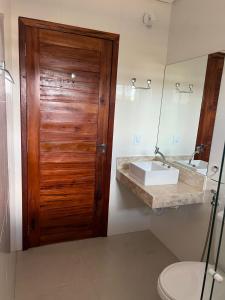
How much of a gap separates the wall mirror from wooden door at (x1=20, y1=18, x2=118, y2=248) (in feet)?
2.16

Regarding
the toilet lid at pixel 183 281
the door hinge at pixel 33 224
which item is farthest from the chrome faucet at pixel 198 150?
the door hinge at pixel 33 224

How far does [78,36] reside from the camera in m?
2.21

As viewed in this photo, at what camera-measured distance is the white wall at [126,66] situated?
6.87 feet

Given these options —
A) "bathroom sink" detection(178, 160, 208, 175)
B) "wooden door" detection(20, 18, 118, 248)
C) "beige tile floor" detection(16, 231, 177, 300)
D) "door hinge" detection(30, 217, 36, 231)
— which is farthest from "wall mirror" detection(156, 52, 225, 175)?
"door hinge" detection(30, 217, 36, 231)

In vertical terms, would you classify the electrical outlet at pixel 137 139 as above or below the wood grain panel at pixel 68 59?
below

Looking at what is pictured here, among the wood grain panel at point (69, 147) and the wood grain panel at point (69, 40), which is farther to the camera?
the wood grain panel at point (69, 147)

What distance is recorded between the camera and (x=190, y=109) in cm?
233

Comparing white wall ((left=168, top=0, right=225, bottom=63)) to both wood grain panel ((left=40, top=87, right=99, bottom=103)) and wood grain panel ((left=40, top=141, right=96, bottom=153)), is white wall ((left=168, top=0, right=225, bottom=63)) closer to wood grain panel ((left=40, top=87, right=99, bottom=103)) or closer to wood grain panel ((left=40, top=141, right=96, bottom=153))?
wood grain panel ((left=40, top=87, right=99, bottom=103))

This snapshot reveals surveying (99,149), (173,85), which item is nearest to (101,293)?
(99,149)

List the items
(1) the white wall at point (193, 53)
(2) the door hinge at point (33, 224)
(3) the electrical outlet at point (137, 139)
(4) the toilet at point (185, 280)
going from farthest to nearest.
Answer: (3) the electrical outlet at point (137, 139) < (2) the door hinge at point (33, 224) < (1) the white wall at point (193, 53) < (4) the toilet at point (185, 280)

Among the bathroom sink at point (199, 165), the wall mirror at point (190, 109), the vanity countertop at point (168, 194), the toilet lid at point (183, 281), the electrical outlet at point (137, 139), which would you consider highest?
the wall mirror at point (190, 109)

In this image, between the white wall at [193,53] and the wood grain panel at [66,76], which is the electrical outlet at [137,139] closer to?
the wood grain panel at [66,76]

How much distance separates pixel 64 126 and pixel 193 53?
145 centimetres

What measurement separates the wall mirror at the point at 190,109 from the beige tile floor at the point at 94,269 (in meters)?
1.08
